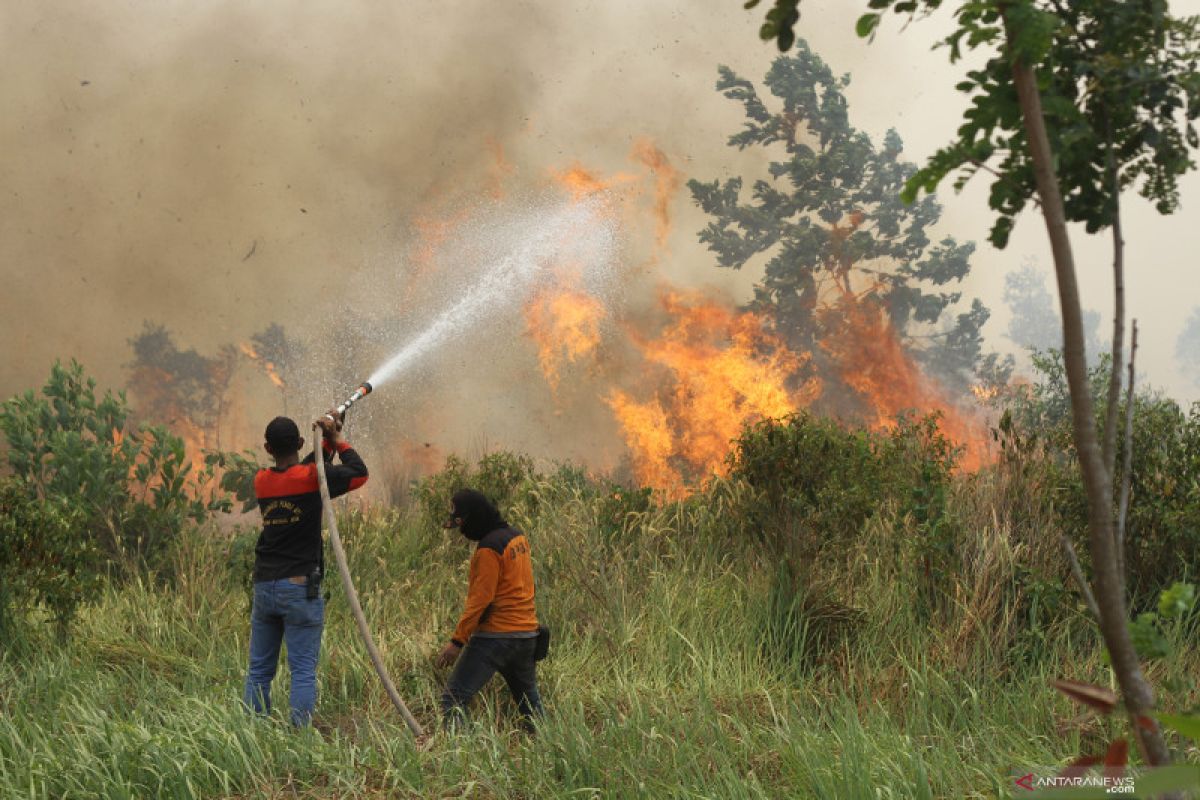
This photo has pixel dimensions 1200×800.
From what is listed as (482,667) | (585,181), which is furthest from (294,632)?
(585,181)

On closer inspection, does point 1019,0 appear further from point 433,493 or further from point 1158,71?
point 433,493

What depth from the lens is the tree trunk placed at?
158 centimetres

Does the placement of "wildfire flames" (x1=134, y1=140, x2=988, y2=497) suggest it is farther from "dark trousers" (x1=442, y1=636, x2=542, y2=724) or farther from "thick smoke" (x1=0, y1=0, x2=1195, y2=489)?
"dark trousers" (x1=442, y1=636, x2=542, y2=724)

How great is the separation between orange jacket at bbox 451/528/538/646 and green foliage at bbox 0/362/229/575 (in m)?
4.40

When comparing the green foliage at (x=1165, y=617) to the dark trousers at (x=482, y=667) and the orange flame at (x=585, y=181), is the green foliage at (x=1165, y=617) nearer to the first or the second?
the dark trousers at (x=482, y=667)

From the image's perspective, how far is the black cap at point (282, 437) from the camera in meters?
5.58

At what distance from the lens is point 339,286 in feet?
92.8

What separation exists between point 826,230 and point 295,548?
1865cm

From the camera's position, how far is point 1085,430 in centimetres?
164

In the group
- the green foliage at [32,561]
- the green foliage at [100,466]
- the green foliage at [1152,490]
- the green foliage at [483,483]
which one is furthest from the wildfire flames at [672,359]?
the green foliage at [32,561]

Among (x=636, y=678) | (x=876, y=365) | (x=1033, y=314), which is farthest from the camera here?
(x=1033, y=314)

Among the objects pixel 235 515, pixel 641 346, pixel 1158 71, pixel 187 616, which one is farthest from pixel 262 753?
pixel 641 346

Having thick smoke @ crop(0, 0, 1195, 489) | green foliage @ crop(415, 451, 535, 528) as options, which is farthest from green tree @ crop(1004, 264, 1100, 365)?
green foliage @ crop(415, 451, 535, 528)

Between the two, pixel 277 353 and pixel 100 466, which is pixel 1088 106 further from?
pixel 277 353
